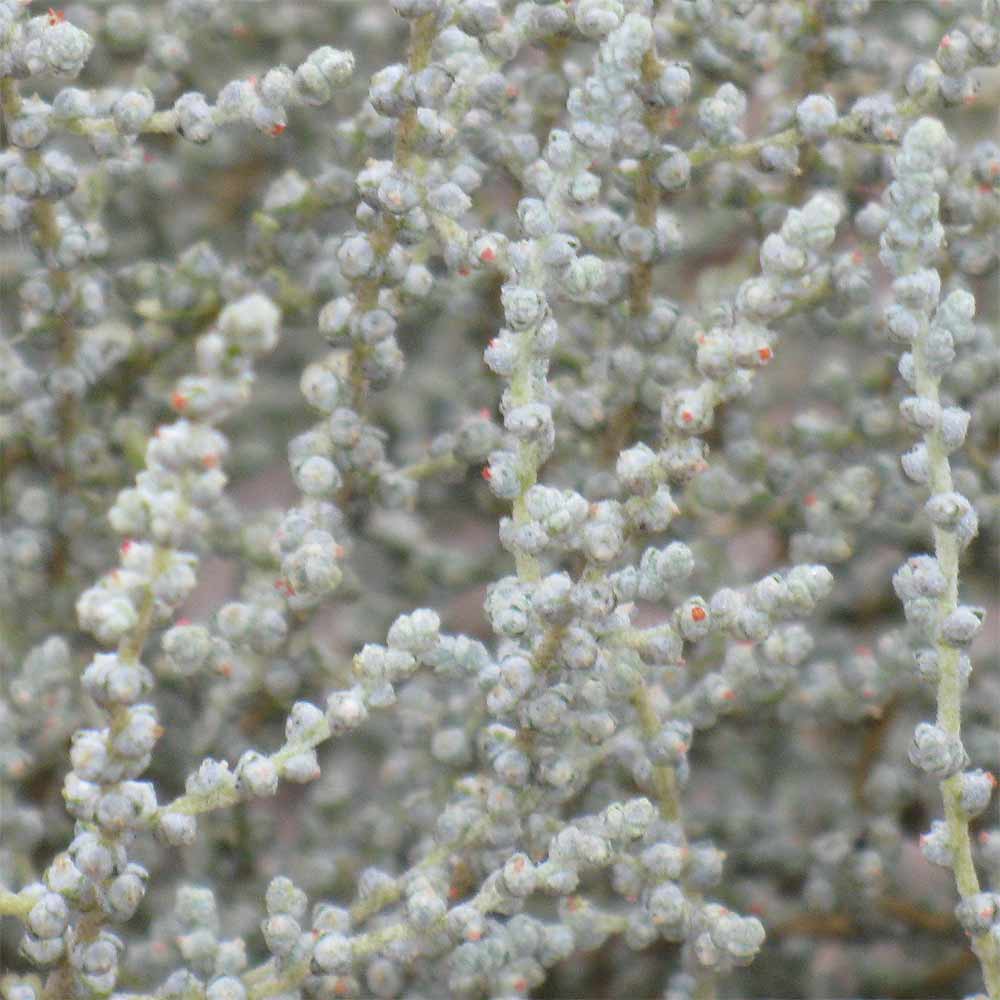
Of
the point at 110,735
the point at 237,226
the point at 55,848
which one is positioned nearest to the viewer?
the point at 110,735

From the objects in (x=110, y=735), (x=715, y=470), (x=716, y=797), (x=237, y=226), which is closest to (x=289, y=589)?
(x=110, y=735)

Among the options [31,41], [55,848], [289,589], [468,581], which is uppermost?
[31,41]

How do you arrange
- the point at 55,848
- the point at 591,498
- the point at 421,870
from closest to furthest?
the point at 421,870 → the point at 591,498 → the point at 55,848

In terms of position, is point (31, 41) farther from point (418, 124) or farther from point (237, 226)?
point (237, 226)

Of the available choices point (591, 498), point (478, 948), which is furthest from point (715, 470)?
point (478, 948)

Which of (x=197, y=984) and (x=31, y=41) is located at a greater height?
(x=31, y=41)

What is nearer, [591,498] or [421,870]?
[421,870]
